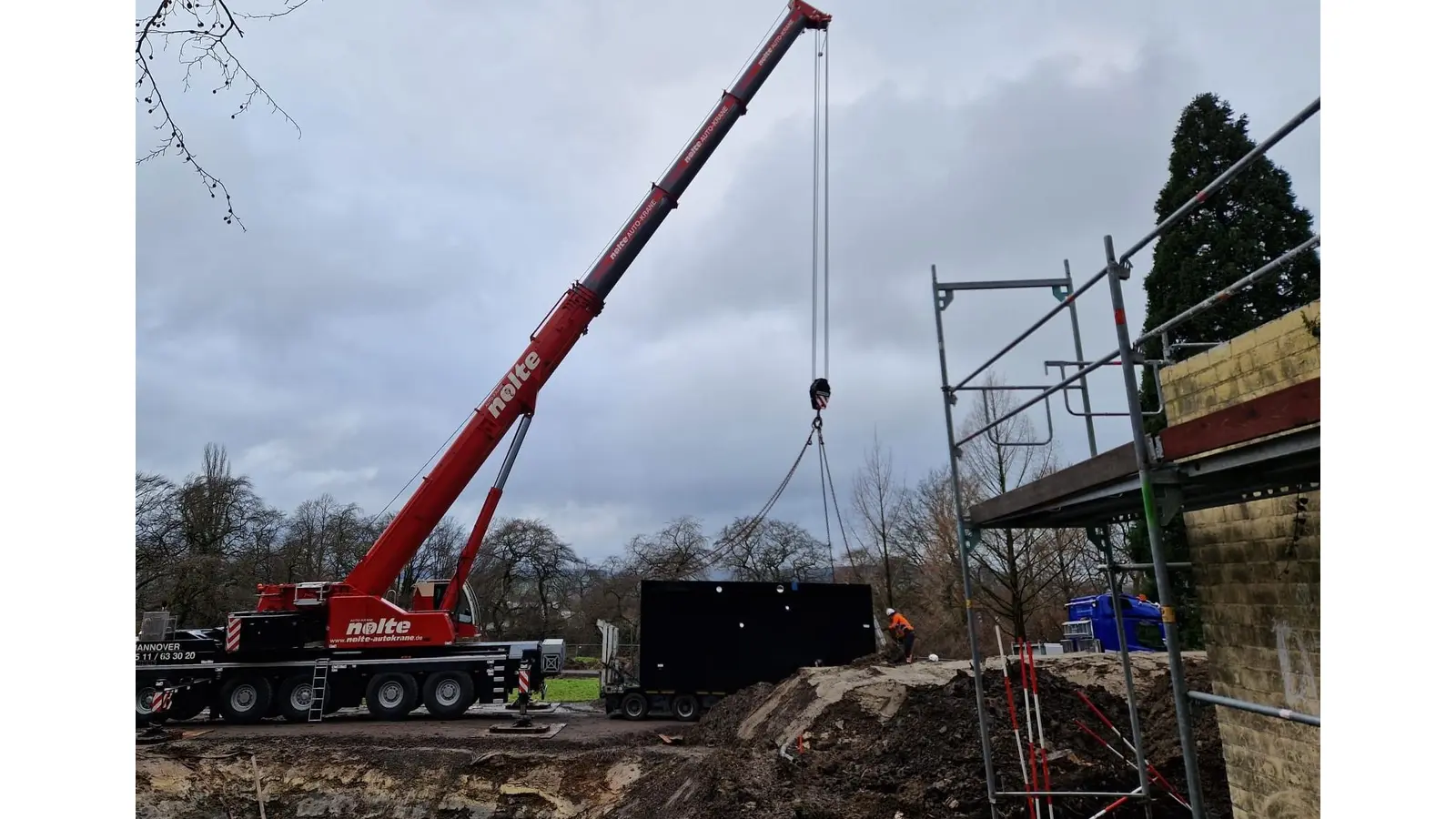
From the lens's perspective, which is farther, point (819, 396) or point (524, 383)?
point (524, 383)

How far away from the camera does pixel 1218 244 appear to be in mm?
17016

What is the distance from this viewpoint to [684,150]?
15.2 m

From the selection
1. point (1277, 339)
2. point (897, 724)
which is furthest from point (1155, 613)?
point (1277, 339)

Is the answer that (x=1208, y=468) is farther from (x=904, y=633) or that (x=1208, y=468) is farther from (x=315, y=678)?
(x=315, y=678)

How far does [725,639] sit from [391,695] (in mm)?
6082

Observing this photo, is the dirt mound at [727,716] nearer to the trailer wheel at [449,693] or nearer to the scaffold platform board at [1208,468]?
the trailer wheel at [449,693]

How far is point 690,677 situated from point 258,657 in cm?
780

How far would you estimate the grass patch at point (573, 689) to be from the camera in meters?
22.2

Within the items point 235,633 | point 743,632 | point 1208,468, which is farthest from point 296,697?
point 1208,468

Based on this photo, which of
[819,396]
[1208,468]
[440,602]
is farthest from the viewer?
[440,602]

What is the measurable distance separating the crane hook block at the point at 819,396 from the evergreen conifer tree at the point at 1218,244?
6.29 metres

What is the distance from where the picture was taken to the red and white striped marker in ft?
49.2

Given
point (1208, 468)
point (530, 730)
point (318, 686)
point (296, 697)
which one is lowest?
point (530, 730)

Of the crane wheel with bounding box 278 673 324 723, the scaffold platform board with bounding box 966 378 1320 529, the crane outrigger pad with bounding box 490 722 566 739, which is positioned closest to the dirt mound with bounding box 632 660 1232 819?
the crane outrigger pad with bounding box 490 722 566 739
